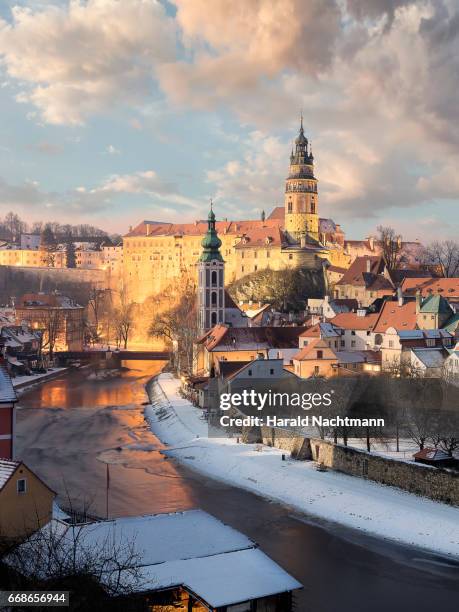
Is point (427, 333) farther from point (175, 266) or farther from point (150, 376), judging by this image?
A: point (175, 266)

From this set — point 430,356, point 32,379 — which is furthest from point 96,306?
point 430,356

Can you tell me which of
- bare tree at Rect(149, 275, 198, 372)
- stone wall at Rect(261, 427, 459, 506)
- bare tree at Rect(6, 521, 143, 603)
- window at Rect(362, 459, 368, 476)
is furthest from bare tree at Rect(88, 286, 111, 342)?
bare tree at Rect(6, 521, 143, 603)

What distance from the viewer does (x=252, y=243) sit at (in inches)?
3844

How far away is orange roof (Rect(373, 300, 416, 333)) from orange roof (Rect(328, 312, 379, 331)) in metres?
0.53

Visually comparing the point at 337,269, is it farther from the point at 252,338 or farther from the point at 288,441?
Answer: the point at 288,441

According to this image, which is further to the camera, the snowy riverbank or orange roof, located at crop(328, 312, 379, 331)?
the snowy riverbank

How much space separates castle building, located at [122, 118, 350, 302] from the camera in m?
95.8

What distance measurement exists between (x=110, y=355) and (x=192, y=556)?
65.8 metres


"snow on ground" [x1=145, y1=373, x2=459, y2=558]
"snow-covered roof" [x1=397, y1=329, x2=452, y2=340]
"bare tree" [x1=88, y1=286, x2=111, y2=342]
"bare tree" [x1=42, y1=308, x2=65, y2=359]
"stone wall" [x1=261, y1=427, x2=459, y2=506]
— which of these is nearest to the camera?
"snow on ground" [x1=145, y1=373, x2=459, y2=558]

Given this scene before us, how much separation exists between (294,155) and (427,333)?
55.3m

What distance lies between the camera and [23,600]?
44.2ft

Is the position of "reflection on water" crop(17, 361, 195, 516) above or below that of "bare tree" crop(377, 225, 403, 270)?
below

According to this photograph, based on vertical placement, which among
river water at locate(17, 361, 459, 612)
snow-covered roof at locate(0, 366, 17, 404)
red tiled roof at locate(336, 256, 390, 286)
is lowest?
river water at locate(17, 361, 459, 612)

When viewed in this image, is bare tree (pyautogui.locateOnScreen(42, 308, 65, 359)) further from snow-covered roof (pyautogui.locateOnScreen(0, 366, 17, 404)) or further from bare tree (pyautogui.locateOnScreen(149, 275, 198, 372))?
snow-covered roof (pyautogui.locateOnScreen(0, 366, 17, 404))
